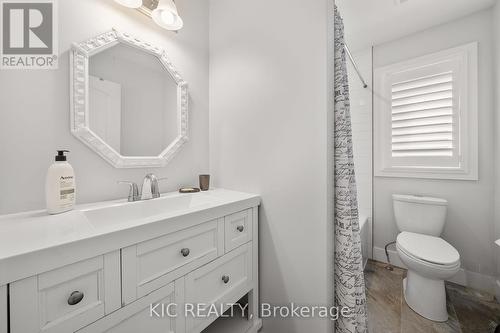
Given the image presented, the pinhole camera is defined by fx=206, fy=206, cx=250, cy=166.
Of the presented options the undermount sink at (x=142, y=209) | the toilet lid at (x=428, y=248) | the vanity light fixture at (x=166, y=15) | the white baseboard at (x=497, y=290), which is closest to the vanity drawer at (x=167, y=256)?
the undermount sink at (x=142, y=209)

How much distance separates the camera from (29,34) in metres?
0.94

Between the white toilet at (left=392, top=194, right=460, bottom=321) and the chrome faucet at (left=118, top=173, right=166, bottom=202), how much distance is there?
189 cm

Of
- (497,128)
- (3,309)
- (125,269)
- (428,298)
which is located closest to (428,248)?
(428,298)

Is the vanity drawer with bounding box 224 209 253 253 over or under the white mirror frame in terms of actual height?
under

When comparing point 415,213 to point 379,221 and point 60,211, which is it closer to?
point 379,221

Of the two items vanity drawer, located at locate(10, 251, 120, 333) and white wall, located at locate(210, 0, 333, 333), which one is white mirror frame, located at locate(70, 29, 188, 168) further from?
vanity drawer, located at locate(10, 251, 120, 333)

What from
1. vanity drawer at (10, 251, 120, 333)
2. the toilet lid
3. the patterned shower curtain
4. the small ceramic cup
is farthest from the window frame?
vanity drawer at (10, 251, 120, 333)

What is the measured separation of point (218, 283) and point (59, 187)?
32.7 inches

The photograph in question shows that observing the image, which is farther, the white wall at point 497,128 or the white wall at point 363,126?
the white wall at point 363,126

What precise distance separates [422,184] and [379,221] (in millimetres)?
575

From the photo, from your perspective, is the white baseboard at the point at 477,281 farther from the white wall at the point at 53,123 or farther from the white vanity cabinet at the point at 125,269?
the white wall at the point at 53,123

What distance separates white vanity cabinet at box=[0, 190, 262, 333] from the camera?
53 cm

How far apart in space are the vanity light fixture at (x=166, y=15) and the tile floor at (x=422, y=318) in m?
2.41

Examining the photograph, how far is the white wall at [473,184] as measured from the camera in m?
Result: 1.79
